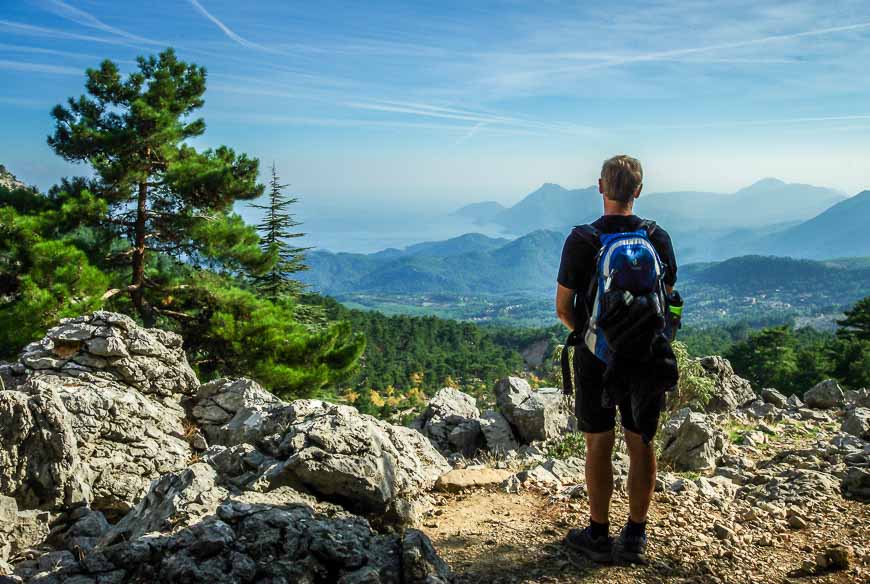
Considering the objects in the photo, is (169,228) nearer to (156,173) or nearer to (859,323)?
(156,173)

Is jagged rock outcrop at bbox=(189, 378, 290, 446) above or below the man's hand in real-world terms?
below

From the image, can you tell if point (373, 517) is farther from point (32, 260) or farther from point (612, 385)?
point (32, 260)

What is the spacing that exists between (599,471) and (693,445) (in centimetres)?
512

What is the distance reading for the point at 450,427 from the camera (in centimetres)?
1084

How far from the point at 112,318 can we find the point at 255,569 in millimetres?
6630

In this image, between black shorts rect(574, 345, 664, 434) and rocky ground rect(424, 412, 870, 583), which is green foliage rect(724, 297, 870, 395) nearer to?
rocky ground rect(424, 412, 870, 583)

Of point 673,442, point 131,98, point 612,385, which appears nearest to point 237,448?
point 612,385

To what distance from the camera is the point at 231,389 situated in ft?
26.2

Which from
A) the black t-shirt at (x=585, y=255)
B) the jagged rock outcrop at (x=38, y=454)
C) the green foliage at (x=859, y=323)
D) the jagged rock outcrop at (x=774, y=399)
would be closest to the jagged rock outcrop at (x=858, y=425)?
the jagged rock outcrop at (x=774, y=399)

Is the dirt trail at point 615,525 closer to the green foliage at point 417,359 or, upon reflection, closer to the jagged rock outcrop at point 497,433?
the jagged rock outcrop at point 497,433

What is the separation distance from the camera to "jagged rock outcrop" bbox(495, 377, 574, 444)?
10.3 m

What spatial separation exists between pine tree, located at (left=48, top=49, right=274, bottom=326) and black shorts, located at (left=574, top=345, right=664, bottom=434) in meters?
12.9

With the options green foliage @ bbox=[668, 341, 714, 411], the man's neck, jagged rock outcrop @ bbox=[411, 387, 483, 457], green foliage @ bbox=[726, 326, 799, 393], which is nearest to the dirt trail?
the man's neck

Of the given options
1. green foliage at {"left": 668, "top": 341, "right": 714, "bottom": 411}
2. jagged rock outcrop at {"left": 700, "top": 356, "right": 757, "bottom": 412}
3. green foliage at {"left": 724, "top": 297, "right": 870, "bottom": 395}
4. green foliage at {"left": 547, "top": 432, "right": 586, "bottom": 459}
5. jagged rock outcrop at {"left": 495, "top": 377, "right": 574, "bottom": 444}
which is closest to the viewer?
green foliage at {"left": 547, "top": 432, "right": 586, "bottom": 459}
